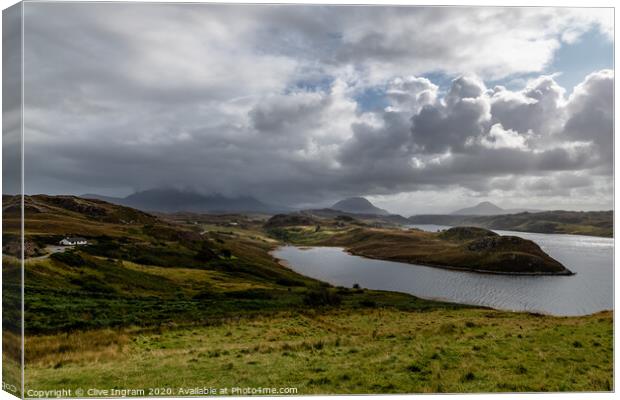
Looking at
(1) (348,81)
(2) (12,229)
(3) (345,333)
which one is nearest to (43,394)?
(2) (12,229)

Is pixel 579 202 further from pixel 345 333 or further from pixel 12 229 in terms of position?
pixel 12 229

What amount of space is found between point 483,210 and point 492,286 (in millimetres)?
13957

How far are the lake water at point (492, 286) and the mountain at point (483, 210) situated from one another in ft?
11.9

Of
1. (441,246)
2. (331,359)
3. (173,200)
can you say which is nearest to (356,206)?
(331,359)

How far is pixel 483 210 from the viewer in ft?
62.3

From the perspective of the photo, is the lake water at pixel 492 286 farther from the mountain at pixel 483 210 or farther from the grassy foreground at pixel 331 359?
the grassy foreground at pixel 331 359

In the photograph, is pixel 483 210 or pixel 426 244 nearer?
pixel 483 210

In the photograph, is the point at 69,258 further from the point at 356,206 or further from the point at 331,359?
the point at 356,206

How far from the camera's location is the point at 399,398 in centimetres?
1279

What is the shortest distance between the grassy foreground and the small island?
6488 mm

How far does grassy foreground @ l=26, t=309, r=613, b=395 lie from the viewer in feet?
42.1

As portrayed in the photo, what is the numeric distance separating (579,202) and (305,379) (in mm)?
14189

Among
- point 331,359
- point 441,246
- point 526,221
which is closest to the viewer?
point 331,359

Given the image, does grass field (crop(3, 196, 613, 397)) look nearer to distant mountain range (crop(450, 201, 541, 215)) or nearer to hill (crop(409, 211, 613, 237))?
hill (crop(409, 211, 613, 237))
